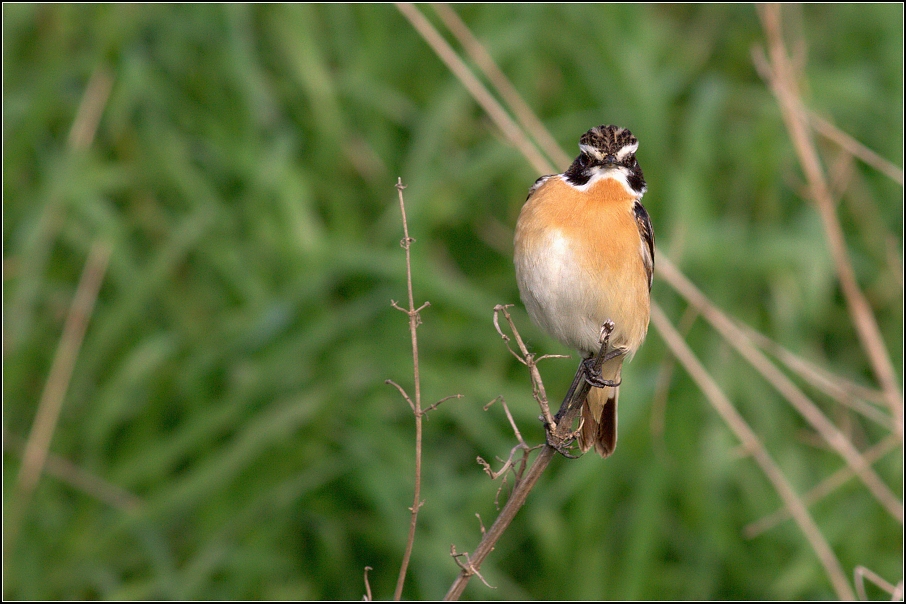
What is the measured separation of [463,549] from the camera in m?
5.31

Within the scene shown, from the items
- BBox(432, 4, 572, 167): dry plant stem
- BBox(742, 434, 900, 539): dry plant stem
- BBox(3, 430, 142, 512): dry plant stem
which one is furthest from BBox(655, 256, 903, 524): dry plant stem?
BBox(3, 430, 142, 512): dry plant stem

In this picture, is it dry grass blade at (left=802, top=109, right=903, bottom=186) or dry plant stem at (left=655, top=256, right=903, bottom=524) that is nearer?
dry grass blade at (left=802, top=109, right=903, bottom=186)

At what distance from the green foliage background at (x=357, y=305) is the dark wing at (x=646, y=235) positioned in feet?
4.73

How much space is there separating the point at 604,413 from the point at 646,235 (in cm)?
67

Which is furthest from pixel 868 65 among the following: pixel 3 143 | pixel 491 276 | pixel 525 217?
pixel 3 143

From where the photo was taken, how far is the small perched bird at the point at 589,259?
3.70m

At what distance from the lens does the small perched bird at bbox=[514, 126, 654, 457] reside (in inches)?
146

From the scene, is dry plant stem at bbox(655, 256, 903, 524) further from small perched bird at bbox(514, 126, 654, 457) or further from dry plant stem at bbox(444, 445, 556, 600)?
dry plant stem at bbox(444, 445, 556, 600)

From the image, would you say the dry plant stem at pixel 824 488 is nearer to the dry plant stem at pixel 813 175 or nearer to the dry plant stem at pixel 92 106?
the dry plant stem at pixel 813 175

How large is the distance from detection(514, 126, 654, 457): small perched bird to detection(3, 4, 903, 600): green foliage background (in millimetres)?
1473

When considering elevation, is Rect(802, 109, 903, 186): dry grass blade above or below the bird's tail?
above

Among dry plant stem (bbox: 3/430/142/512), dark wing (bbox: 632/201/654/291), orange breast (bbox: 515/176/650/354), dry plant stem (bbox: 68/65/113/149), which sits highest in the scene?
dry plant stem (bbox: 68/65/113/149)

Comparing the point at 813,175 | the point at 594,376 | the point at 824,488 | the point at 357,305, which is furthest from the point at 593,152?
the point at 357,305

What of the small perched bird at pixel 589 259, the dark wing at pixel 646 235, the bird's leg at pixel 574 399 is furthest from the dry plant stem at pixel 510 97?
the bird's leg at pixel 574 399
